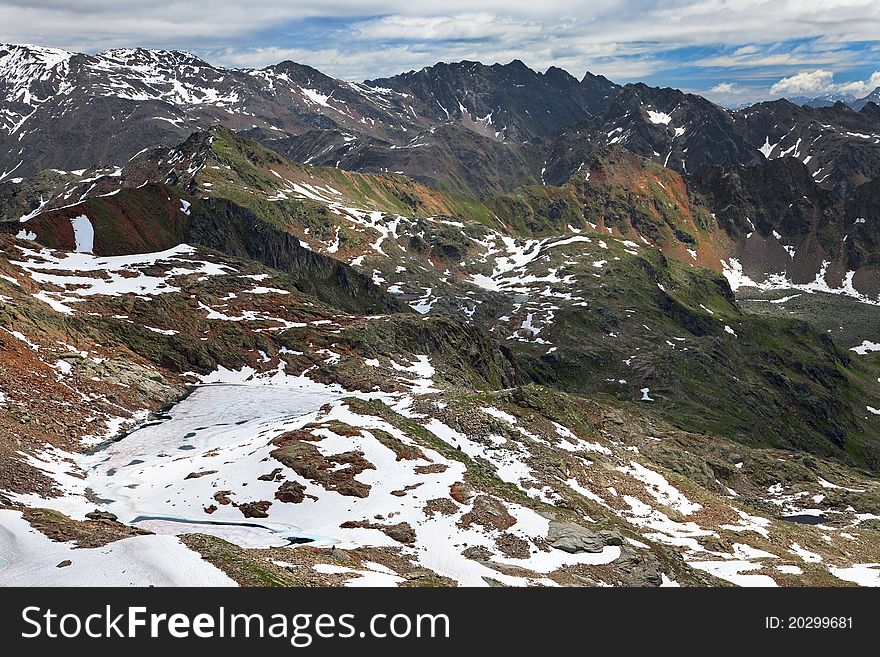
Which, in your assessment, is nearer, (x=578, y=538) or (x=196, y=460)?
(x=578, y=538)

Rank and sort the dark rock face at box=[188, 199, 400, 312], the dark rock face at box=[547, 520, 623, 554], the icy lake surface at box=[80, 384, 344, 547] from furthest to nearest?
1. the dark rock face at box=[188, 199, 400, 312]
2. the icy lake surface at box=[80, 384, 344, 547]
3. the dark rock face at box=[547, 520, 623, 554]

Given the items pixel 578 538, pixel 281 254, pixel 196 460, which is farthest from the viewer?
pixel 281 254

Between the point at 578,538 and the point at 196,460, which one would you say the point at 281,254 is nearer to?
the point at 196,460

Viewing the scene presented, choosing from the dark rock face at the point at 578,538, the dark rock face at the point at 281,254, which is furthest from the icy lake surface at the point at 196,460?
the dark rock face at the point at 281,254

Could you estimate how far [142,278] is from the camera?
112 m

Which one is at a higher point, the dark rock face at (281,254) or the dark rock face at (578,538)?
the dark rock face at (281,254)

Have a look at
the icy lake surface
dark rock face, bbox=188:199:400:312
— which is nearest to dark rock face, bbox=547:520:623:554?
the icy lake surface

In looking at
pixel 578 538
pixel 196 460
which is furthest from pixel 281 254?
pixel 578 538

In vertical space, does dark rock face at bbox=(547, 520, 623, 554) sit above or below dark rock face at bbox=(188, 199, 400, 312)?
below

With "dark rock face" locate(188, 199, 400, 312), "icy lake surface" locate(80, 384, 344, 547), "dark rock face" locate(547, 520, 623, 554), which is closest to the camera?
"dark rock face" locate(547, 520, 623, 554)

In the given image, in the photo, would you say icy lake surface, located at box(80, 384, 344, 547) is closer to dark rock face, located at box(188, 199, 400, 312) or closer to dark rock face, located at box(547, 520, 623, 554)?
dark rock face, located at box(547, 520, 623, 554)

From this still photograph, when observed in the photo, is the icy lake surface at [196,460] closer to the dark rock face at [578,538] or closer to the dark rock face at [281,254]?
the dark rock face at [578,538]
